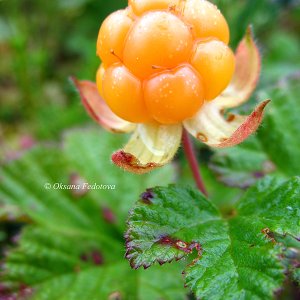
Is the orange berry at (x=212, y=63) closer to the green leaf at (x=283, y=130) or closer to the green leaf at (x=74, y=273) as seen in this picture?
the green leaf at (x=283, y=130)

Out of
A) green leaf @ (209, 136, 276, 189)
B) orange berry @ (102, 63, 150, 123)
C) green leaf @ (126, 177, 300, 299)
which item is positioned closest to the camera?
green leaf @ (126, 177, 300, 299)

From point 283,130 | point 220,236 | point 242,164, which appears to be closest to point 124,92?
point 220,236

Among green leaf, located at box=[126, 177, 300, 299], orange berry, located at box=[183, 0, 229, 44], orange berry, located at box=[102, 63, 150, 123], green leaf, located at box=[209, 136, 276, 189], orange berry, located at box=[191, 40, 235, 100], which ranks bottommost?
green leaf, located at box=[209, 136, 276, 189]

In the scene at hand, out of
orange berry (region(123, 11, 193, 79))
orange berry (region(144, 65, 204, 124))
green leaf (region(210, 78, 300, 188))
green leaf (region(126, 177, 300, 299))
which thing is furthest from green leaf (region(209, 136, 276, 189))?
orange berry (region(123, 11, 193, 79))

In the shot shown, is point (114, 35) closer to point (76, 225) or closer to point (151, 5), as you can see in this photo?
point (151, 5)

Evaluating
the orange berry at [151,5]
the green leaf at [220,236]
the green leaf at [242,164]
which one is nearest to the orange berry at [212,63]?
the orange berry at [151,5]

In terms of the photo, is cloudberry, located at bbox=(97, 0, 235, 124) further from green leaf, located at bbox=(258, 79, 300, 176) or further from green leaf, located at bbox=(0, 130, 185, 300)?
green leaf, located at bbox=(0, 130, 185, 300)

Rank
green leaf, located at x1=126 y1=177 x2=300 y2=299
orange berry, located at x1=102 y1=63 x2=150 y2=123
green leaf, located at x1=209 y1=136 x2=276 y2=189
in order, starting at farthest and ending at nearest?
green leaf, located at x1=209 y1=136 x2=276 y2=189 < orange berry, located at x1=102 y1=63 x2=150 y2=123 < green leaf, located at x1=126 y1=177 x2=300 y2=299
